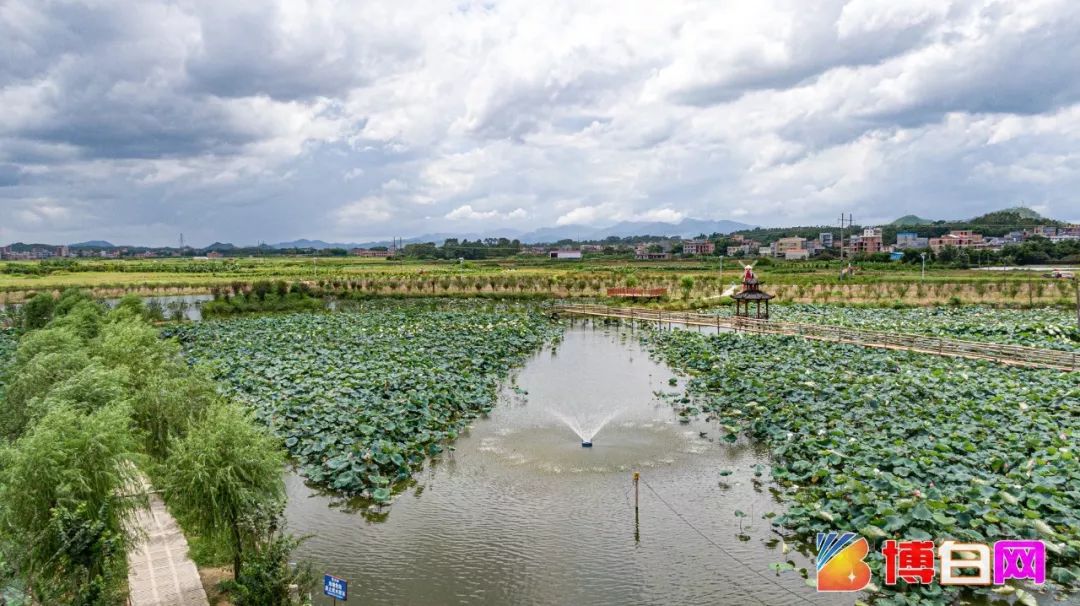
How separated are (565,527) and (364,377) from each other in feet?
50.3

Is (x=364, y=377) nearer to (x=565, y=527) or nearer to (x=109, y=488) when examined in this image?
(x=565, y=527)

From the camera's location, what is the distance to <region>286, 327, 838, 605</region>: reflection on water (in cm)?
1345

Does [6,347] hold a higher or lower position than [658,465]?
higher

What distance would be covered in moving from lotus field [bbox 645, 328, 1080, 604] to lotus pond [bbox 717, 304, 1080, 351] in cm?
877

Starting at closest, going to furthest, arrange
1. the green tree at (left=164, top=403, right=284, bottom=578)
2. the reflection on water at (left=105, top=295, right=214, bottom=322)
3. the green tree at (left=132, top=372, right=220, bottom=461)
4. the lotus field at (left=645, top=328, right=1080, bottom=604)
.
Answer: the green tree at (left=164, top=403, right=284, bottom=578) < the lotus field at (left=645, top=328, right=1080, bottom=604) < the green tree at (left=132, top=372, right=220, bottom=461) < the reflection on water at (left=105, top=295, right=214, bottom=322)

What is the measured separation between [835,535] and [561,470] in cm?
784

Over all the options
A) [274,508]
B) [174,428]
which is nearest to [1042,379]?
[274,508]

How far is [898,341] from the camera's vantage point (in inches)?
1305

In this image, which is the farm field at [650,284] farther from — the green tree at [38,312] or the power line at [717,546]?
the power line at [717,546]

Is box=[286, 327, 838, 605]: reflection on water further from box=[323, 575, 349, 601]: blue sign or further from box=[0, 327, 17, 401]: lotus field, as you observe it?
box=[0, 327, 17, 401]: lotus field

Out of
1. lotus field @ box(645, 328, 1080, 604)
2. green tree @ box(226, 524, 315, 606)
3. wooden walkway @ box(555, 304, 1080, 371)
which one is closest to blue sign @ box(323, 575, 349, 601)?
green tree @ box(226, 524, 315, 606)

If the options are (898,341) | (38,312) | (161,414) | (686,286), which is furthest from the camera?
(686,286)

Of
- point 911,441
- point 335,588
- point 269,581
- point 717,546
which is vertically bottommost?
point 717,546

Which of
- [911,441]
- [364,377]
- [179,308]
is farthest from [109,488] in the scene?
[179,308]
